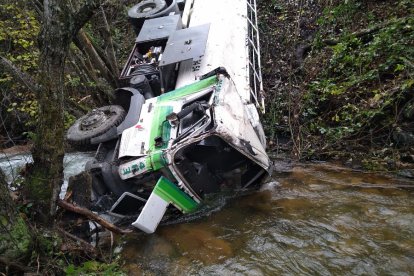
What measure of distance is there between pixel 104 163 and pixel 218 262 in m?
1.73

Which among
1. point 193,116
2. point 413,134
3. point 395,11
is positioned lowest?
point 413,134

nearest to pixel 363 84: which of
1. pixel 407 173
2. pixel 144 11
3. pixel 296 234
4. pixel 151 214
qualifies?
pixel 407 173

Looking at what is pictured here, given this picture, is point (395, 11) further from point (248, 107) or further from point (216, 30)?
point (248, 107)

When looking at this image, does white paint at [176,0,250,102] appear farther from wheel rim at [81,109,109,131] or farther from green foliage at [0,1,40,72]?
green foliage at [0,1,40,72]

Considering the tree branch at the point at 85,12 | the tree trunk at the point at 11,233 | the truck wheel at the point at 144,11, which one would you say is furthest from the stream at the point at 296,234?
the truck wheel at the point at 144,11

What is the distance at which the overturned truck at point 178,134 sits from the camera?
434cm

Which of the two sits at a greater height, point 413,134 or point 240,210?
point 413,134

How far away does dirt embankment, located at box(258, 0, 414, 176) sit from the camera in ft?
17.9

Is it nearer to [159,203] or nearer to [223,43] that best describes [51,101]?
[159,203]

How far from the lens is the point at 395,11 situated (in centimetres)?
683

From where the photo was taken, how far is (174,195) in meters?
4.38

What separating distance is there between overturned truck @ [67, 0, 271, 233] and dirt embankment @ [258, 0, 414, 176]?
777 mm

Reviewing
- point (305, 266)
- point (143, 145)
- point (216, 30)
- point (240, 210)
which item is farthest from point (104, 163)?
point (216, 30)

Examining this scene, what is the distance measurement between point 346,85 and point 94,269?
4501 mm
